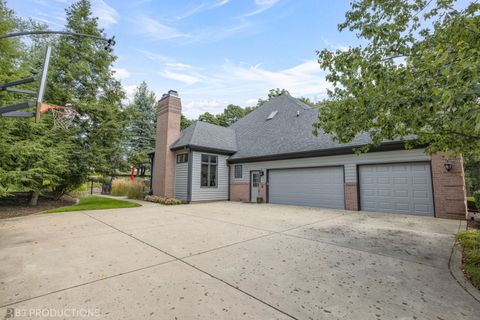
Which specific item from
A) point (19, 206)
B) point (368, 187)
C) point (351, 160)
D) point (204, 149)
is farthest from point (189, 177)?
point (368, 187)

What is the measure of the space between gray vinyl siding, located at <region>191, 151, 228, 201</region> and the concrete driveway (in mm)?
6874

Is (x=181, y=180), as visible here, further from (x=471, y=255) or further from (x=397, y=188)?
(x=471, y=255)

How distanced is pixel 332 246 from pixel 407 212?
20.3ft

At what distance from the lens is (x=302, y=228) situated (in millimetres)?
6062

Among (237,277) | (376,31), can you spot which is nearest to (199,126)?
(376,31)

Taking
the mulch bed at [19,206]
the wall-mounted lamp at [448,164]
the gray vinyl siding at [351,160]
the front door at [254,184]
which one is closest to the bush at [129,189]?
the mulch bed at [19,206]

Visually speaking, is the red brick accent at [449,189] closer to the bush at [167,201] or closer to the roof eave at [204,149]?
the roof eave at [204,149]

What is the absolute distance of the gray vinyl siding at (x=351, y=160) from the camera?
8.39m

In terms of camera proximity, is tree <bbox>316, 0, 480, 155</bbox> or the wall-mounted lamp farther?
the wall-mounted lamp

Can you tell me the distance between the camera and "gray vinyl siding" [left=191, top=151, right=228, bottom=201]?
12.5 m

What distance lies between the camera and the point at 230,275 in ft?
10.0

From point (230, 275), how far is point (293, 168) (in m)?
9.32

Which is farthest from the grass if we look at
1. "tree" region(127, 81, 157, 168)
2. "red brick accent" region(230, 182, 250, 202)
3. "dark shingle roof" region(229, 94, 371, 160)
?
"tree" region(127, 81, 157, 168)

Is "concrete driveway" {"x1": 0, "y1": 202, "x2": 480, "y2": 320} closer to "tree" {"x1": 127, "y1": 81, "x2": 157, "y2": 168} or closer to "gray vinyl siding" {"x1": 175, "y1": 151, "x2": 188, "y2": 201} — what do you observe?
"gray vinyl siding" {"x1": 175, "y1": 151, "x2": 188, "y2": 201}
